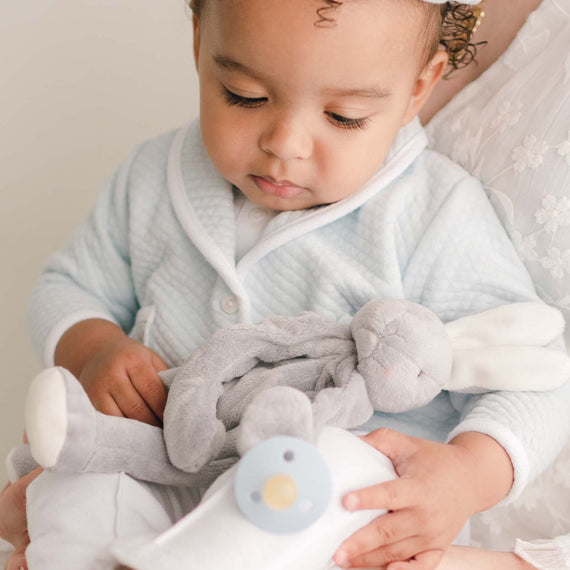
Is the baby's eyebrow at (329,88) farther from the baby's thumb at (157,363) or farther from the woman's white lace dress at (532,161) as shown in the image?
the baby's thumb at (157,363)

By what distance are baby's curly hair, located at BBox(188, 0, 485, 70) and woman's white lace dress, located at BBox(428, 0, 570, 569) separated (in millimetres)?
48

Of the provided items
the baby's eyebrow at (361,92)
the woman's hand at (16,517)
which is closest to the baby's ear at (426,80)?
the baby's eyebrow at (361,92)

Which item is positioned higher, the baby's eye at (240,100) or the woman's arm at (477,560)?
the baby's eye at (240,100)

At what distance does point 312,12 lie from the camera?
2.39ft

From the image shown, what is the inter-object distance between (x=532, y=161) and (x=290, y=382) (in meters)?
0.42

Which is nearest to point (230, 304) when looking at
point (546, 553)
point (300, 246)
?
point (300, 246)

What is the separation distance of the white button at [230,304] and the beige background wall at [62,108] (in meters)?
0.70

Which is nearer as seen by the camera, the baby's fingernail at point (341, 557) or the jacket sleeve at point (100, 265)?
the baby's fingernail at point (341, 557)

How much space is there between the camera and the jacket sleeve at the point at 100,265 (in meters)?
1.06

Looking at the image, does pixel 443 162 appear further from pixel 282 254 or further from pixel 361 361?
pixel 361 361

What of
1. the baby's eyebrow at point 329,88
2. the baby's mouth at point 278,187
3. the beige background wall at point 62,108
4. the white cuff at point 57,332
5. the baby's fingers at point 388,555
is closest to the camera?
the baby's fingers at point 388,555

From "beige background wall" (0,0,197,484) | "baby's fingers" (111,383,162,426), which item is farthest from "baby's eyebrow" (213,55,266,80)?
"beige background wall" (0,0,197,484)

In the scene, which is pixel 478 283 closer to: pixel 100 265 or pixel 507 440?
pixel 507 440

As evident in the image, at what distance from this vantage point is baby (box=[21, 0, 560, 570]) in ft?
2.39
